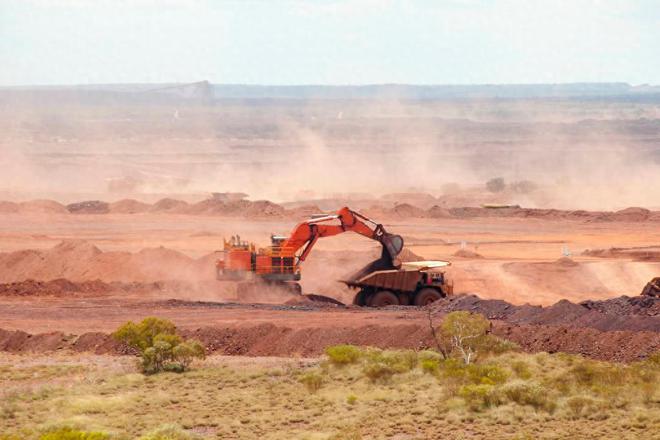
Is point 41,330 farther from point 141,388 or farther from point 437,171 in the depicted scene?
point 437,171

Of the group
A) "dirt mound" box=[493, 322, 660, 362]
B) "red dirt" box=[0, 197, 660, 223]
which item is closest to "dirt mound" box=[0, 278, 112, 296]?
"dirt mound" box=[493, 322, 660, 362]

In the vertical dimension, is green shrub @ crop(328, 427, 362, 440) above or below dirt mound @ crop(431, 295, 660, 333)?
below

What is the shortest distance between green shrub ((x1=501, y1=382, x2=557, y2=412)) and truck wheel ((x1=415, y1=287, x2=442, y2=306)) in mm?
13976

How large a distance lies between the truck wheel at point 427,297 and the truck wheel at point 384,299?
2.22ft

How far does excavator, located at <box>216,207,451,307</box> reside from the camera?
39.2 m

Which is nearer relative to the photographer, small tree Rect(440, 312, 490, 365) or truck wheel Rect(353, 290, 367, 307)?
small tree Rect(440, 312, 490, 365)

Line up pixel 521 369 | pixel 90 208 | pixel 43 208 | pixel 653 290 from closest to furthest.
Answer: pixel 521 369 < pixel 653 290 < pixel 43 208 < pixel 90 208

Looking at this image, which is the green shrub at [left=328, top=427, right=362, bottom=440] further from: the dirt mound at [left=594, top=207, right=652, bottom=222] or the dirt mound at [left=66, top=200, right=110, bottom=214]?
the dirt mound at [left=66, top=200, right=110, bottom=214]

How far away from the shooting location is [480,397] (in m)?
24.5

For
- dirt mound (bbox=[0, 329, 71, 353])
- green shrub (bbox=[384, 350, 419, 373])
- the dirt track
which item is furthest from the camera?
dirt mound (bbox=[0, 329, 71, 353])

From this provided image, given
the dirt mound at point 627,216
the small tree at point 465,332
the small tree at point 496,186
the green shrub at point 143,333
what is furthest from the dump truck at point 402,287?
the small tree at point 496,186

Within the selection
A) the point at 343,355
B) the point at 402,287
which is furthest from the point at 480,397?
the point at 402,287

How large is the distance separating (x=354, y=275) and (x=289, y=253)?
2.19 m

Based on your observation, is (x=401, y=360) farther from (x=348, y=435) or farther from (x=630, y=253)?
(x=630, y=253)
